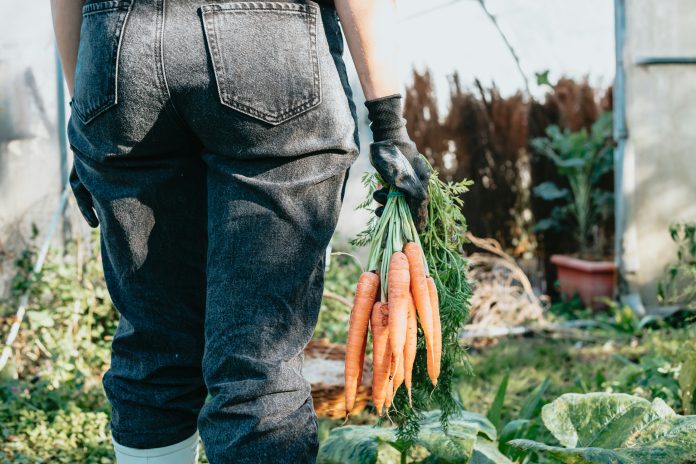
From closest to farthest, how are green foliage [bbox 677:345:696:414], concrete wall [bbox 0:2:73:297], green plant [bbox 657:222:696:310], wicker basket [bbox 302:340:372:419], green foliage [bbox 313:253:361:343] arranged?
1. green foliage [bbox 677:345:696:414]
2. wicker basket [bbox 302:340:372:419]
3. green plant [bbox 657:222:696:310]
4. concrete wall [bbox 0:2:73:297]
5. green foliage [bbox 313:253:361:343]

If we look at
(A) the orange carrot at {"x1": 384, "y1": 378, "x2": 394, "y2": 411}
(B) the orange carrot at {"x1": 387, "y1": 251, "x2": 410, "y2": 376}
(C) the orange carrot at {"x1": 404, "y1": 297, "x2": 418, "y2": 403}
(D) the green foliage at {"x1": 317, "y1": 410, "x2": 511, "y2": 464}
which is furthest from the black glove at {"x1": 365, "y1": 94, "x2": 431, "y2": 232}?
(D) the green foliage at {"x1": 317, "y1": 410, "x2": 511, "y2": 464}

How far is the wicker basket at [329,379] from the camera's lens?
298cm

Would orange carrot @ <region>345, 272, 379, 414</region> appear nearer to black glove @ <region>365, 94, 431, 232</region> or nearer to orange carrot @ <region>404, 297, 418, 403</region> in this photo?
orange carrot @ <region>404, 297, 418, 403</region>

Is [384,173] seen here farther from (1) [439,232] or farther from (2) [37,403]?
(2) [37,403]

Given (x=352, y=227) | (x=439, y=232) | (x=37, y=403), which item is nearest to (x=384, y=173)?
(x=439, y=232)

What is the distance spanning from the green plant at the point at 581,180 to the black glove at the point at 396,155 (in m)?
4.34

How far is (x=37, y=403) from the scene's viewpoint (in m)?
3.18

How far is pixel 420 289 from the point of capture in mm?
1739

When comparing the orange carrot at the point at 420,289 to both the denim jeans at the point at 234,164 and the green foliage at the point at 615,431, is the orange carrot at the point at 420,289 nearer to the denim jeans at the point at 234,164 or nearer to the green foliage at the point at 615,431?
the denim jeans at the point at 234,164

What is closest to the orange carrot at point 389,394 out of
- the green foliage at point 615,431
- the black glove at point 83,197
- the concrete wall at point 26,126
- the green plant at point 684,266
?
the green foliage at point 615,431

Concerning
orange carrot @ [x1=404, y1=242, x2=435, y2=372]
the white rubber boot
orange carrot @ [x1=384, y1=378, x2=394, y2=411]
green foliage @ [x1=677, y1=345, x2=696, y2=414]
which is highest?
orange carrot @ [x1=404, y1=242, x2=435, y2=372]

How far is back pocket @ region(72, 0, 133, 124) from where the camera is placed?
4.89ft

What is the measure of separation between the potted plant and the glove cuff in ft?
13.9

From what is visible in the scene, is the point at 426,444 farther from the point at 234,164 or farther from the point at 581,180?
the point at 581,180
